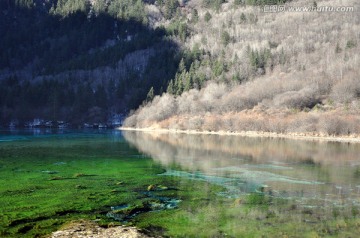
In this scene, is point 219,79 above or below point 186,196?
above

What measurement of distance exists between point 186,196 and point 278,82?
9770 cm

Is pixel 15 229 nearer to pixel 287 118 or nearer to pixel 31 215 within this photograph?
pixel 31 215

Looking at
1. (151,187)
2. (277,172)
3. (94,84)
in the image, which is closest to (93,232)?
(151,187)

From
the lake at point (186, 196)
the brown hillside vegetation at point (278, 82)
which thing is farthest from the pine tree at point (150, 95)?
the lake at point (186, 196)

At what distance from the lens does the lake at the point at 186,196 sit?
17.2 meters

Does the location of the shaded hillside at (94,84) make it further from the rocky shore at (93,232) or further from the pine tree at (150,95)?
the rocky shore at (93,232)

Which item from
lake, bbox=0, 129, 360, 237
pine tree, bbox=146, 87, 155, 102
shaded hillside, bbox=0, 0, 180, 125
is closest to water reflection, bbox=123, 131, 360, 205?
lake, bbox=0, 129, 360, 237

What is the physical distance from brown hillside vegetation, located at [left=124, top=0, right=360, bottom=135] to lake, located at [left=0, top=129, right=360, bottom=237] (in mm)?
52260

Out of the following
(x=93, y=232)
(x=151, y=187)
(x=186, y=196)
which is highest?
(x=93, y=232)

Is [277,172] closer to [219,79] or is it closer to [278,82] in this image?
[278,82]

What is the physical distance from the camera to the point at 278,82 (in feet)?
379

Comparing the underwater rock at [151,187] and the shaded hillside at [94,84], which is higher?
the shaded hillside at [94,84]

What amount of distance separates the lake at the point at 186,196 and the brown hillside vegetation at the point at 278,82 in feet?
171

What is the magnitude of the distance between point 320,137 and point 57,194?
6757 centimetres
